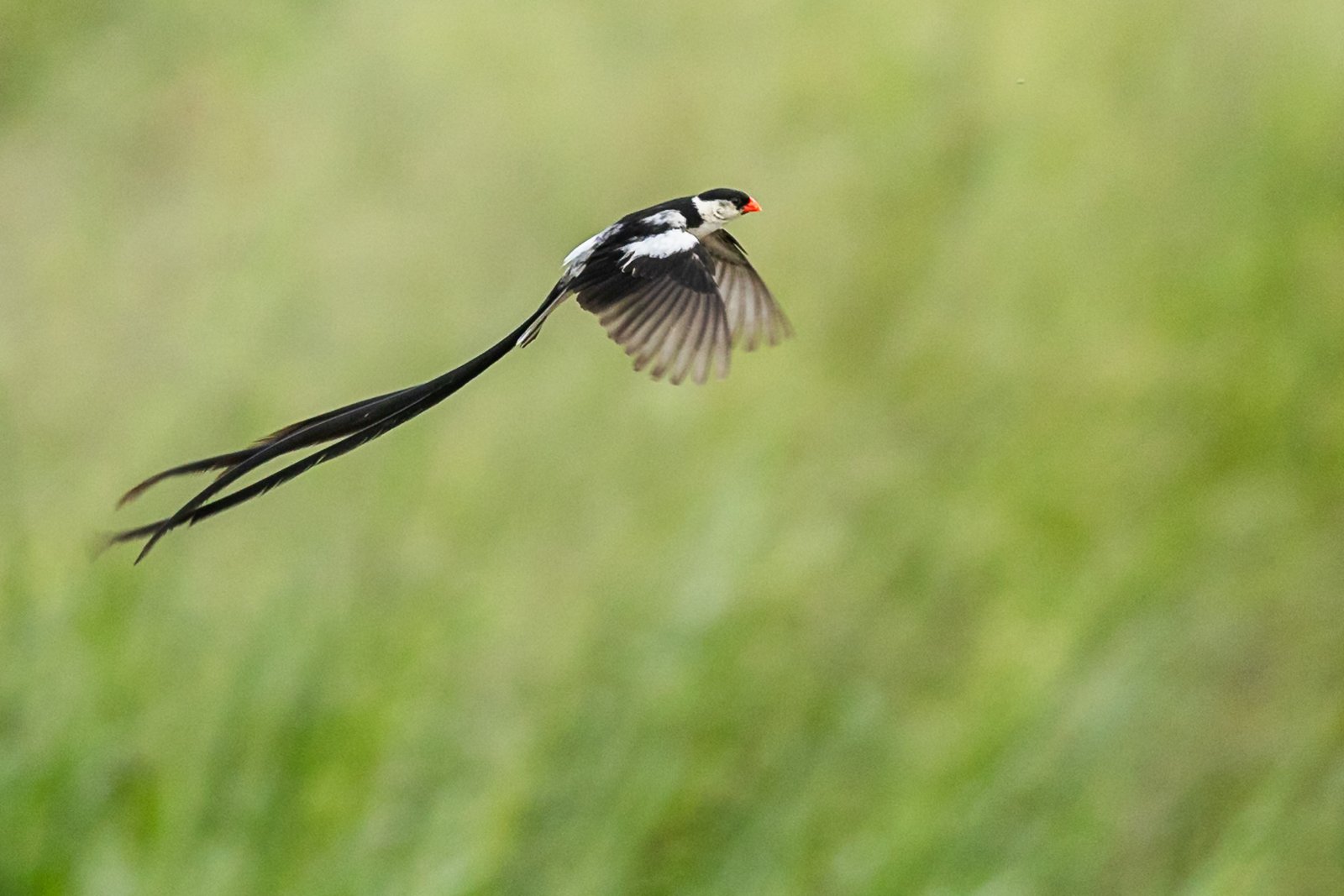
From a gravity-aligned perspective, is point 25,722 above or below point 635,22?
below

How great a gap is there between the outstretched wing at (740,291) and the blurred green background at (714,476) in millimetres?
1218

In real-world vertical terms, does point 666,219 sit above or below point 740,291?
below

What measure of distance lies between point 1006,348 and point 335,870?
2133 mm

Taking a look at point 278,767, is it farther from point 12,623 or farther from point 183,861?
point 12,623

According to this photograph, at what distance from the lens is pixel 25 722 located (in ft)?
13.2

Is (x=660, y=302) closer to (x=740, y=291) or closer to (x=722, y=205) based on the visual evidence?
(x=722, y=205)

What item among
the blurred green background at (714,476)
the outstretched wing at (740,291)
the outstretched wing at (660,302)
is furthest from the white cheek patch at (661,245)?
the blurred green background at (714,476)

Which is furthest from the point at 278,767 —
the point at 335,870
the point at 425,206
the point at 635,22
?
the point at 635,22

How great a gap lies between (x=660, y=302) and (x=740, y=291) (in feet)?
1.55

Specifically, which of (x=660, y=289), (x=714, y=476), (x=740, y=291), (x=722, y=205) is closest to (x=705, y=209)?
(x=722, y=205)

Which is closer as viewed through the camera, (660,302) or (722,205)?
(660,302)

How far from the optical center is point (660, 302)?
2586 mm

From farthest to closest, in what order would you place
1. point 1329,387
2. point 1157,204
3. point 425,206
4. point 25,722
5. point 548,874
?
point 425,206 → point 1157,204 → point 1329,387 → point 25,722 → point 548,874

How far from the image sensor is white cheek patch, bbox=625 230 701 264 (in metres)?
2.58
